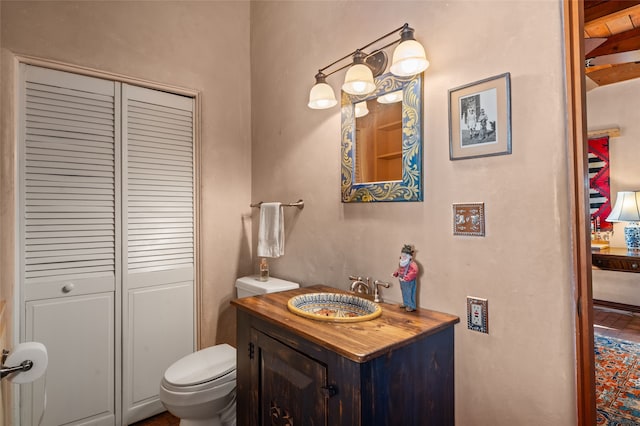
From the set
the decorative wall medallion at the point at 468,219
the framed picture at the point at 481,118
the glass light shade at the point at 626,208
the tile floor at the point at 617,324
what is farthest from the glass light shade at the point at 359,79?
the glass light shade at the point at 626,208

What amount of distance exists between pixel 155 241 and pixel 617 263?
12.7ft

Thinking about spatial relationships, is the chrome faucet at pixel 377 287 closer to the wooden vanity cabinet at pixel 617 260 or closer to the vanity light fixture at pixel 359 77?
the vanity light fixture at pixel 359 77

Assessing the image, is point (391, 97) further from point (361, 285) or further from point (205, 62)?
point (205, 62)

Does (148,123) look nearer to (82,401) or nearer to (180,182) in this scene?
(180,182)

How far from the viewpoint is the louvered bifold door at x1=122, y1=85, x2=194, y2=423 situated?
6.75 feet

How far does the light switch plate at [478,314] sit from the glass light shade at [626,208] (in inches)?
125

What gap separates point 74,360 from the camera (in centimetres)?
188

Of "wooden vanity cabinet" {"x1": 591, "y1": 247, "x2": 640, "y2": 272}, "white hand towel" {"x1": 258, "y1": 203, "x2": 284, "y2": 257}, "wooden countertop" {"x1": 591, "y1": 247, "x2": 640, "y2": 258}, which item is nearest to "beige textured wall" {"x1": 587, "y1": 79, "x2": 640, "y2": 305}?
"wooden countertop" {"x1": 591, "y1": 247, "x2": 640, "y2": 258}

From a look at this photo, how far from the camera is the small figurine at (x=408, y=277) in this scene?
1.39m

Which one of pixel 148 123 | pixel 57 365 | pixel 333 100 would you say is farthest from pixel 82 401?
pixel 333 100

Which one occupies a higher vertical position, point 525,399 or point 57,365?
point 525,399

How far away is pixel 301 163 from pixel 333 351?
124cm

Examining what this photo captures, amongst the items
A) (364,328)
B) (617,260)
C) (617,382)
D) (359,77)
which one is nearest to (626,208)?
(617,260)

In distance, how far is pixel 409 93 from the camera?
1477 millimetres
